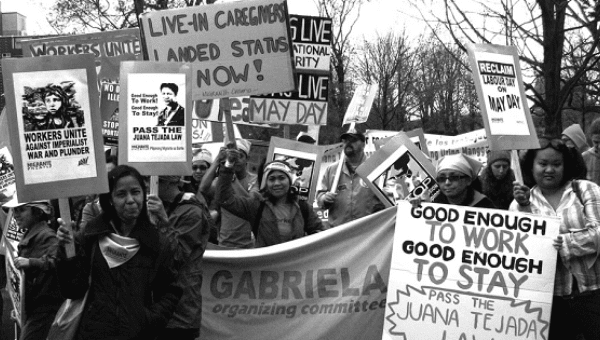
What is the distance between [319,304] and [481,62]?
6.77 ft

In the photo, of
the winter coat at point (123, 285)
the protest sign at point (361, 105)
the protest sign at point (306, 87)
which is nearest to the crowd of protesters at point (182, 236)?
the winter coat at point (123, 285)

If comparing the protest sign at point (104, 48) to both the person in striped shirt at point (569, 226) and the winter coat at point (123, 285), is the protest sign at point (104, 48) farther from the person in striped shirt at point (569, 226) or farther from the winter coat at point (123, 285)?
the person in striped shirt at point (569, 226)

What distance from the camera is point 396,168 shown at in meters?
6.64

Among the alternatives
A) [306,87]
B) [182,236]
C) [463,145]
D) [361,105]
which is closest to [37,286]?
[182,236]

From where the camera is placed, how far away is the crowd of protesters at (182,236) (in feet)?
14.1

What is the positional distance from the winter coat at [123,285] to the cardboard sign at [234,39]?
8.76ft

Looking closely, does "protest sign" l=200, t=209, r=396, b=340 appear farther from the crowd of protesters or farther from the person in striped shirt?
the person in striped shirt

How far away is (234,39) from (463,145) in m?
6.91

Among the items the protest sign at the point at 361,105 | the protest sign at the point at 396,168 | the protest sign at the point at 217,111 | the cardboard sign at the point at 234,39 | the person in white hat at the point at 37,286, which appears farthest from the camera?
the protest sign at the point at 361,105

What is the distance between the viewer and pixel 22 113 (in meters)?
4.70

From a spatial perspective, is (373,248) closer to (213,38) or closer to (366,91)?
(213,38)

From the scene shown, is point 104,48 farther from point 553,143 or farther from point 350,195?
point 553,143

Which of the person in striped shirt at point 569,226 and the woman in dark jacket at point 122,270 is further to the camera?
the person in striped shirt at point 569,226

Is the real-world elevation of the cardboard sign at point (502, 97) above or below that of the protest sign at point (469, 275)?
above
